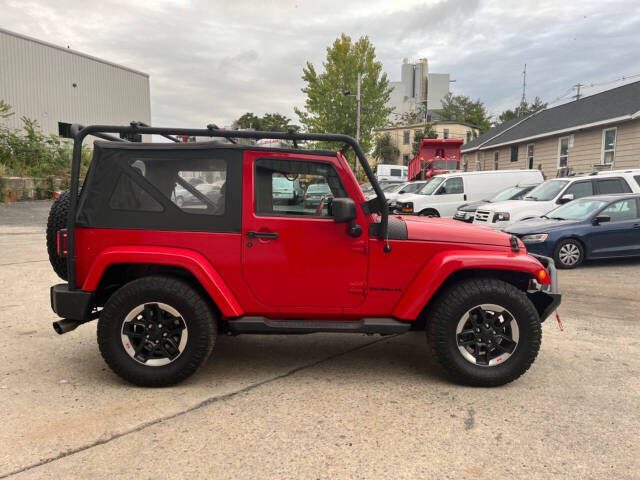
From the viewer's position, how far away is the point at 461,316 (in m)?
3.41

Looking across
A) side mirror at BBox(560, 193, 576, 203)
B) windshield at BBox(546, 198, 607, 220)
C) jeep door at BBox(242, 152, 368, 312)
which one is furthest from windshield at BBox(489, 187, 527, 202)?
jeep door at BBox(242, 152, 368, 312)

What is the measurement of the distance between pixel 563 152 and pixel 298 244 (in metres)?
21.8

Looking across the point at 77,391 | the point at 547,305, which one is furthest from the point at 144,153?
the point at 547,305

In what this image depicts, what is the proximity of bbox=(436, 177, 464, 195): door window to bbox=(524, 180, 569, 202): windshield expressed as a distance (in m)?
3.26

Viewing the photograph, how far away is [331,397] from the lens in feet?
10.8

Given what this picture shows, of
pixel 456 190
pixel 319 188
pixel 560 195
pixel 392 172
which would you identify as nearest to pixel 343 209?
pixel 319 188

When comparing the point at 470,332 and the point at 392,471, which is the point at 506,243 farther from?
the point at 392,471

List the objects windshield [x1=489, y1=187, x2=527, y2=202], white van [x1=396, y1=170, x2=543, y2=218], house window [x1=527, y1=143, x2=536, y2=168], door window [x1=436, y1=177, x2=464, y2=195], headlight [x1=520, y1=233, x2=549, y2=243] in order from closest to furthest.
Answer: headlight [x1=520, y1=233, x2=549, y2=243]
windshield [x1=489, y1=187, x2=527, y2=202]
white van [x1=396, y1=170, x2=543, y2=218]
door window [x1=436, y1=177, x2=464, y2=195]
house window [x1=527, y1=143, x2=536, y2=168]

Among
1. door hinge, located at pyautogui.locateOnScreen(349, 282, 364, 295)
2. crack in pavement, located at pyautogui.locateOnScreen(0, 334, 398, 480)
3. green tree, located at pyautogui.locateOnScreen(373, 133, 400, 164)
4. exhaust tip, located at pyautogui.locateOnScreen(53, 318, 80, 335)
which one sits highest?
green tree, located at pyautogui.locateOnScreen(373, 133, 400, 164)

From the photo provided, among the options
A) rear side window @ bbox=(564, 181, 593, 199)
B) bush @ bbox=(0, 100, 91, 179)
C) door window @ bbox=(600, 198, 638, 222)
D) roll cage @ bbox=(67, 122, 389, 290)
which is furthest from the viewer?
bush @ bbox=(0, 100, 91, 179)

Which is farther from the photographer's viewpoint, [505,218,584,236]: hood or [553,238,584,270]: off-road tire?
[505,218,584,236]: hood

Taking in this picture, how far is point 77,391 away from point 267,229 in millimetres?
1801

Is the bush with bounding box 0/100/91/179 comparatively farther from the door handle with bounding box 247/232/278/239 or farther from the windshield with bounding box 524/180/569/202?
the door handle with bounding box 247/232/278/239

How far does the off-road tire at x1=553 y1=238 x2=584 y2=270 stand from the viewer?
8219mm
